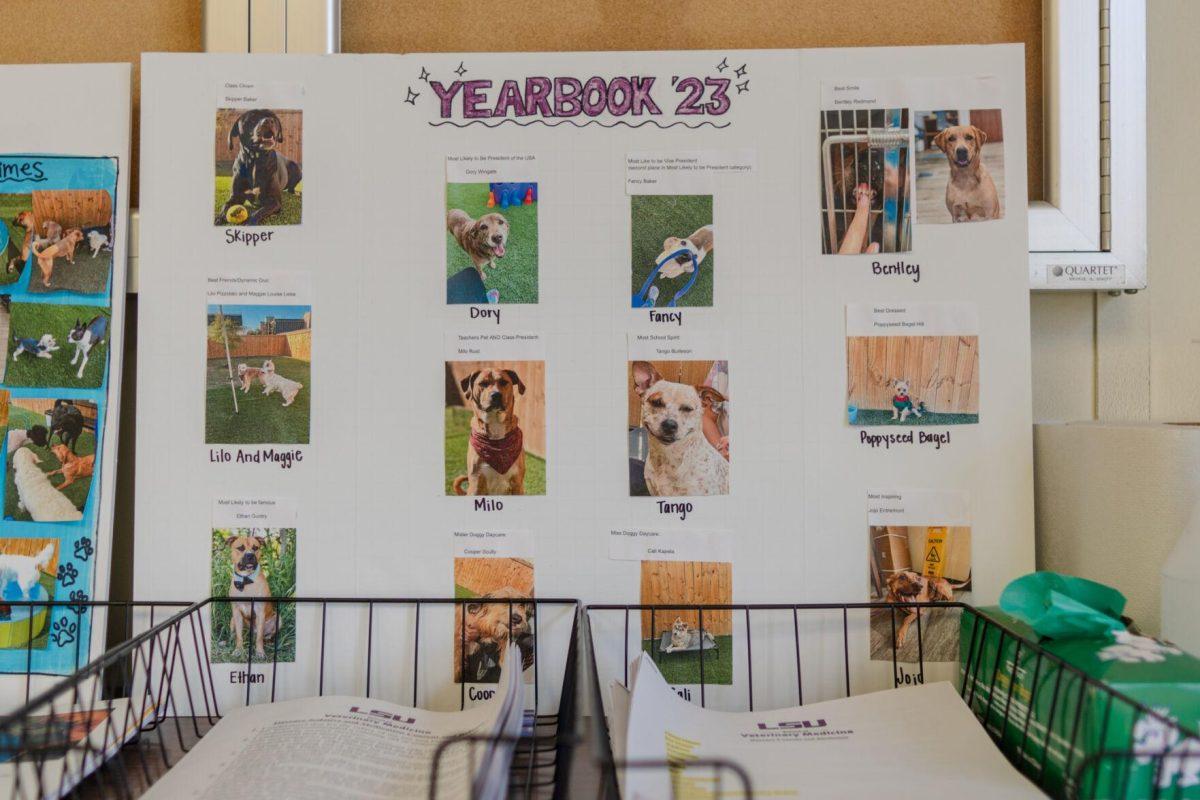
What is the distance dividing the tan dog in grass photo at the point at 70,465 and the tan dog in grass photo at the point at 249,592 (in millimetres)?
161

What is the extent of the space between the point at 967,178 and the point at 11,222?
3.17 ft

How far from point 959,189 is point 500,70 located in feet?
1.55

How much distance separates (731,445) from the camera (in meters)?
0.78


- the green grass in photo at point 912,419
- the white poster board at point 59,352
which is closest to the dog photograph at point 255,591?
the white poster board at point 59,352

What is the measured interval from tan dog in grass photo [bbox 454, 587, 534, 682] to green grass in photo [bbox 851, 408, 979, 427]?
1.25 ft

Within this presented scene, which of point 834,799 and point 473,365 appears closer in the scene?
point 834,799

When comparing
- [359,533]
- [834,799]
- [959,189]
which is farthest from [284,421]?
[959,189]

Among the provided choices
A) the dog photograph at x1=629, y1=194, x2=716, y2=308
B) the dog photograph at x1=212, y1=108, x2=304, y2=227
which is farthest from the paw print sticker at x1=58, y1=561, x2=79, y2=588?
the dog photograph at x1=629, y1=194, x2=716, y2=308

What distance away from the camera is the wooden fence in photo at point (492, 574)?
0.78m

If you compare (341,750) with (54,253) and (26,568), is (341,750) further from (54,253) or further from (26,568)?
(54,253)

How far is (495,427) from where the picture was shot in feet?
2.58

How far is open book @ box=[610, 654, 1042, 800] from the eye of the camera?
58cm

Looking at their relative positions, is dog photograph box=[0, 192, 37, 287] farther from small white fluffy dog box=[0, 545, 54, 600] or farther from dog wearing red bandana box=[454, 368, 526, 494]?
dog wearing red bandana box=[454, 368, 526, 494]

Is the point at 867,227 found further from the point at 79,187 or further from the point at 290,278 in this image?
the point at 79,187
